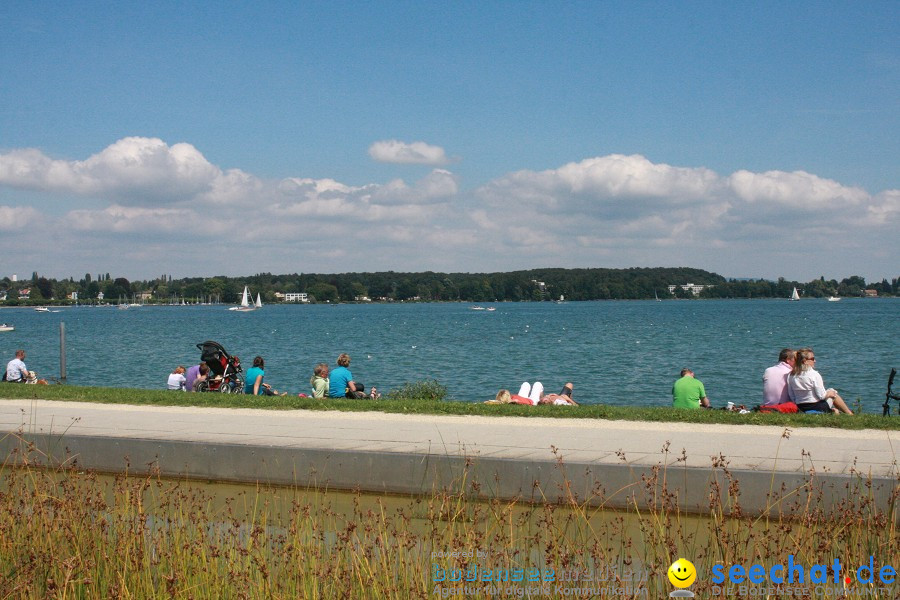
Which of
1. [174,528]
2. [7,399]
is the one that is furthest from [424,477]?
[7,399]

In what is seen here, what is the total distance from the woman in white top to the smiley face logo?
376 inches

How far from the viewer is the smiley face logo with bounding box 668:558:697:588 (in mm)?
5816

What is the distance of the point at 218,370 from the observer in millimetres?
20812

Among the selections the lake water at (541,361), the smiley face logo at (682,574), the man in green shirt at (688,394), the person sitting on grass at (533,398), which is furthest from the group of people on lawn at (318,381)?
the smiley face logo at (682,574)

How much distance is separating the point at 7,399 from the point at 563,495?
43.2 feet

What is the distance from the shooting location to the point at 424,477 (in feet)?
32.9

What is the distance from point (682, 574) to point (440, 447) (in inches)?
212

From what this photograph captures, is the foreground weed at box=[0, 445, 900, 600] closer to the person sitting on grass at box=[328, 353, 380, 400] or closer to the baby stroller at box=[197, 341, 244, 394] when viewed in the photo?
the person sitting on grass at box=[328, 353, 380, 400]

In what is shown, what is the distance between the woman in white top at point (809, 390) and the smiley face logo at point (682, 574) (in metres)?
9.54

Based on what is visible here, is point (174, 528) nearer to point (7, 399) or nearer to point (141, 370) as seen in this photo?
point (7, 399)

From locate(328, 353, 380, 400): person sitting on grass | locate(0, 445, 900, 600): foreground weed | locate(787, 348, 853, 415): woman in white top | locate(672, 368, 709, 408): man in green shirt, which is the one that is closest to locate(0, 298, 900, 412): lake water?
locate(328, 353, 380, 400): person sitting on grass

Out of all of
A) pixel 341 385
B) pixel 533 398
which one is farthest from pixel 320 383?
pixel 533 398

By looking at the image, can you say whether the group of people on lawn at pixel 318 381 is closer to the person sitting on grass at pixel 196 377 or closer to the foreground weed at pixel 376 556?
the person sitting on grass at pixel 196 377

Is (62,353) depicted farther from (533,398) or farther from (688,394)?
(688,394)
